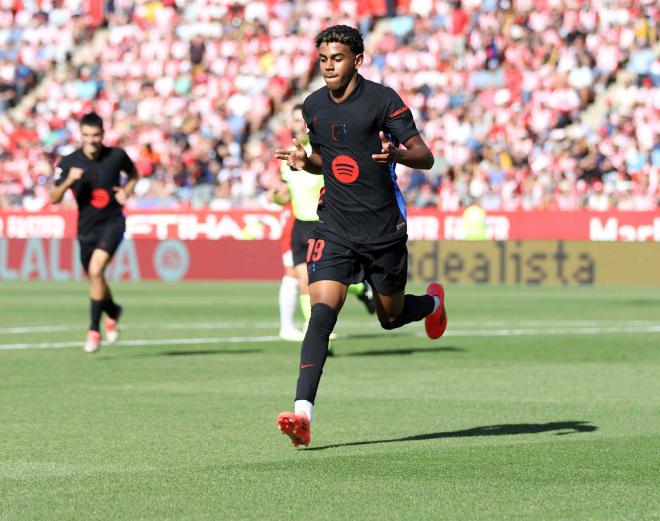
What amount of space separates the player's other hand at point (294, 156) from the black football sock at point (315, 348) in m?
0.83

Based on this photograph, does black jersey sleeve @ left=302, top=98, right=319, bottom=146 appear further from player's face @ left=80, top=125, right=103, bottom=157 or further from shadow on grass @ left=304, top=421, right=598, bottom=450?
player's face @ left=80, top=125, right=103, bottom=157

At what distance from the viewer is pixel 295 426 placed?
8.00m

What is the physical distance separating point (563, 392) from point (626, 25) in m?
24.5

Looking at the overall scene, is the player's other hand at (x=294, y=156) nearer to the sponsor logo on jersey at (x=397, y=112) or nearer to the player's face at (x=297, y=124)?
the sponsor logo on jersey at (x=397, y=112)

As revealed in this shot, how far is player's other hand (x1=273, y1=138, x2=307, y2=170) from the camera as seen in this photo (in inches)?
330

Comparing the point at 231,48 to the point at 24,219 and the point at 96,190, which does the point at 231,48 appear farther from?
the point at 96,190

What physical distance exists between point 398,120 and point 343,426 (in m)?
2.17

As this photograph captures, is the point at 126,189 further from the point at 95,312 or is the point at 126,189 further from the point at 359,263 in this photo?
the point at 359,263

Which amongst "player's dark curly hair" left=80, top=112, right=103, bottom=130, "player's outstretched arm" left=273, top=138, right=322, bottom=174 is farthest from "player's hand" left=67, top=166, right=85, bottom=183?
"player's outstretched arm" left=273, top=138, right=322, bottom=174

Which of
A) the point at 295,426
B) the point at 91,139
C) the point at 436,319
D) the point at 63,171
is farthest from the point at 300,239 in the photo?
the point at 295,426

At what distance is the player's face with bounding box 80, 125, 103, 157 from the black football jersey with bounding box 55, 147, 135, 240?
0.07 metres

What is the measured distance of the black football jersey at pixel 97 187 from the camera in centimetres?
1524

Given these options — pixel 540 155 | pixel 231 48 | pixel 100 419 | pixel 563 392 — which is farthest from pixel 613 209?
pixel 100 419

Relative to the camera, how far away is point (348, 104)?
869 centimetres
